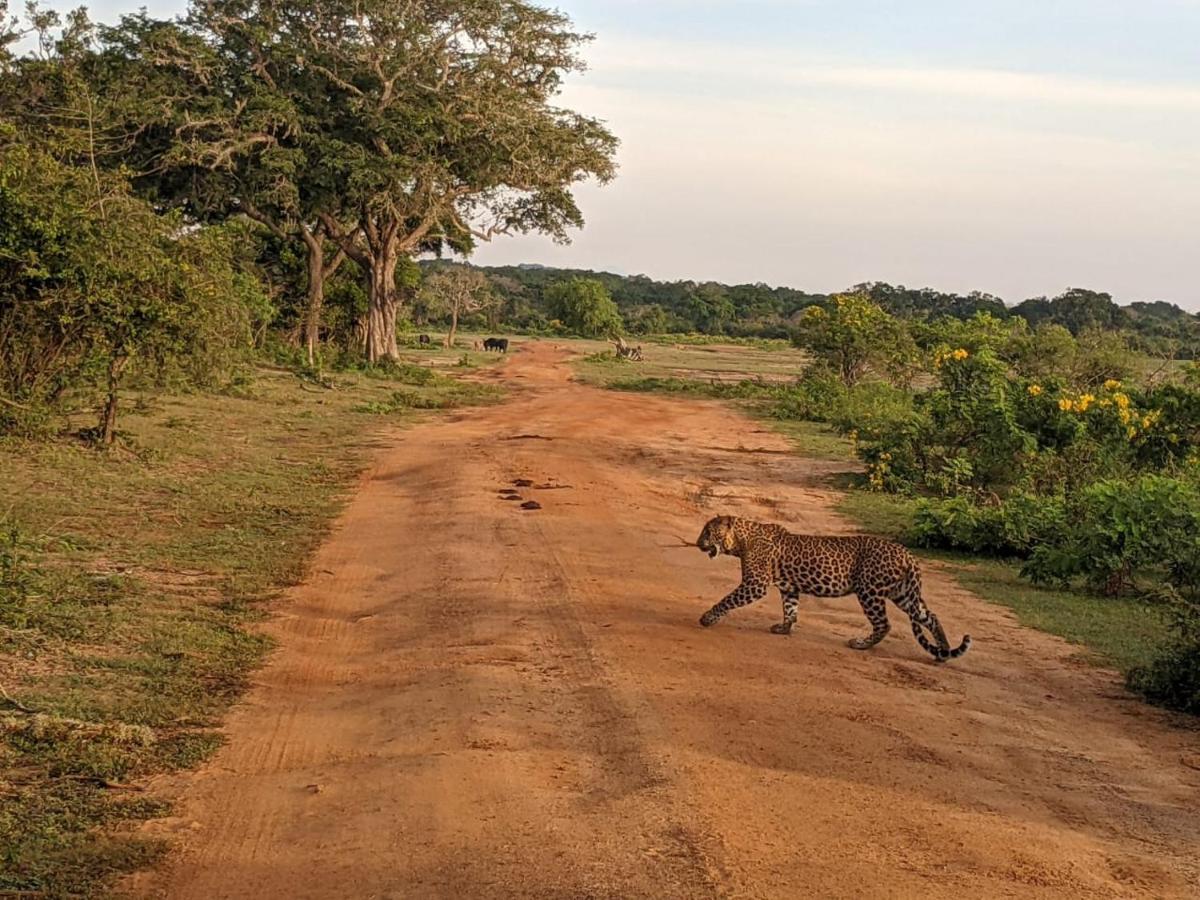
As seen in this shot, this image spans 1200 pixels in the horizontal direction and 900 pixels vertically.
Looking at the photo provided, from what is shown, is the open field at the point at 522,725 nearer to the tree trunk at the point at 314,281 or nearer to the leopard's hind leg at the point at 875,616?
the leopard's hind leg at the point at 875,616

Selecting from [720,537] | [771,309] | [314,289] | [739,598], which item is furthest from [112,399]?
[771,309]

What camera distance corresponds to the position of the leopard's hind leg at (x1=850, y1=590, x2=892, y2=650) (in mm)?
8812

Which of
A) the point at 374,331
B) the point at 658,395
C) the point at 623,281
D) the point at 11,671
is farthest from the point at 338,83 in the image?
the point at 623,281

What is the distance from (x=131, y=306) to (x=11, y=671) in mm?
8111

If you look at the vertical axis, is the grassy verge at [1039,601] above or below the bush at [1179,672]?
below

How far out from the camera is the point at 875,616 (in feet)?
29.0

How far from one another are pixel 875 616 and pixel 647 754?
3071mm

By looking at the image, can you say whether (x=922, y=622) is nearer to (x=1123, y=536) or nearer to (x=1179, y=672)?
(x=1179, y=672)

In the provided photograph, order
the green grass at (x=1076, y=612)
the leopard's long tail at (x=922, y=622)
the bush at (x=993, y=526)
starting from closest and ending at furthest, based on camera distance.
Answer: the leopard's long tail at (x=922, y=622) < the green grass at (x=1076, y=612) < the bush at (x=993, y=526)

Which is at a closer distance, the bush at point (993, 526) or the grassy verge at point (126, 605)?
the grassy verge at point (126, 605)

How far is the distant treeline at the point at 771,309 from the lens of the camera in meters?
67.1

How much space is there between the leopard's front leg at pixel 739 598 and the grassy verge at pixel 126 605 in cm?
320

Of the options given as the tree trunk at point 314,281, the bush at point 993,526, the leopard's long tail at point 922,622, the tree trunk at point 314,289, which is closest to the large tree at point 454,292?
the tree trunk at point 314,281

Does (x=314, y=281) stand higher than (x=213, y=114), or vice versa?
(x=213, y=114)
